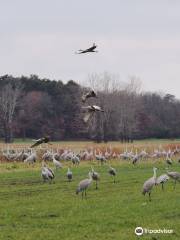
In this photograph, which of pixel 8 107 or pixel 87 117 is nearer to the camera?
pixel 87 117

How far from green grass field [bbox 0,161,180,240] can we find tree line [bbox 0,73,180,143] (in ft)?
203

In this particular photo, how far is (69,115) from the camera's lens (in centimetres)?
10100

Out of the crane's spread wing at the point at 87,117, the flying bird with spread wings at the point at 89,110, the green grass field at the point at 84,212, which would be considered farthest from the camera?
the green grass field at the point at 84,212

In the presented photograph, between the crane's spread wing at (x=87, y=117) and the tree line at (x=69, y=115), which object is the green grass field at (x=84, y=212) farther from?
the tree line at (x=69, y=115)

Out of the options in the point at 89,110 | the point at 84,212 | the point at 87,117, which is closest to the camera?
the point at 87,117

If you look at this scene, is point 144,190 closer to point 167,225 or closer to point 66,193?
point 66,193

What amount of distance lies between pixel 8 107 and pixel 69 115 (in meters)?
9.56

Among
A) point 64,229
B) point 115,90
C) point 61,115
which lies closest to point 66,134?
point 61,115

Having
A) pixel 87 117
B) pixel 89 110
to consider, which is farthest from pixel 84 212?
pixel 87 117

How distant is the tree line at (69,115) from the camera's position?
98750 millimetres

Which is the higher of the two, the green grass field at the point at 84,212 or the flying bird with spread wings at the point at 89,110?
the flying bird with spread wings at the point at 89,110

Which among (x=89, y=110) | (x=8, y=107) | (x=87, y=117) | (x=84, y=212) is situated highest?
(x=8, y=107)

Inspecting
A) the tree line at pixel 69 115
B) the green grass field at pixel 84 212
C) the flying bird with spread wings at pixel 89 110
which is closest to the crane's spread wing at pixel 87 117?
the flying bird with spread wings at pixel 89 110

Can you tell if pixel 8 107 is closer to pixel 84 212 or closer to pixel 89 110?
pixel 84 212
